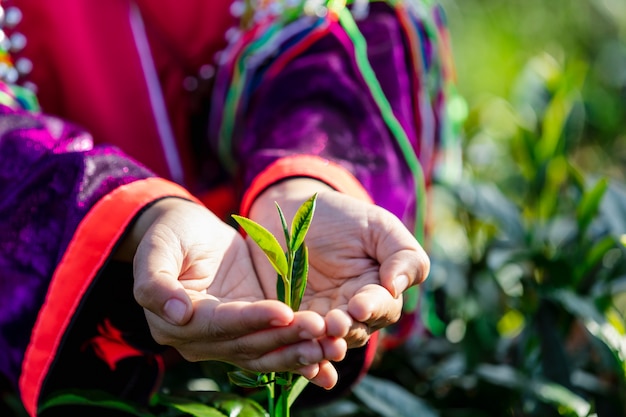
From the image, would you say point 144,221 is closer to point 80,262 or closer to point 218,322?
point 80,262

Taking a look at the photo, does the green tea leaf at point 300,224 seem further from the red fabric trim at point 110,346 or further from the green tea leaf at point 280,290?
the red fabric trim at point 110,346

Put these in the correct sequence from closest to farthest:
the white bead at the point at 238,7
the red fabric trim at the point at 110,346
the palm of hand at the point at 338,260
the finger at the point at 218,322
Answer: the finger at the point at 218,322, the palm of hand at the point at 338,260, the red fabric trim at the point at 110,346, the white bead at the point at 238,7

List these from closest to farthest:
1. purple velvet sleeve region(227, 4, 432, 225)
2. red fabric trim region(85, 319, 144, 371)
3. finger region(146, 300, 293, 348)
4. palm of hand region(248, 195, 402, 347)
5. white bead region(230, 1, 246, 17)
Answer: finger region(146, 300, 293, 348)
palm of hand region(248, 195, 402, 347)
red fabric trim region(85, 319, 144, 371)
purple velvet sleeve region(227, 4, 432, 225)
white bead region(230, 1, 246, 17)

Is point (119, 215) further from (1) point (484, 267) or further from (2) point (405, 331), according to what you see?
(1) point (484, 267)

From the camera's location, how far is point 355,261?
0.71 meters

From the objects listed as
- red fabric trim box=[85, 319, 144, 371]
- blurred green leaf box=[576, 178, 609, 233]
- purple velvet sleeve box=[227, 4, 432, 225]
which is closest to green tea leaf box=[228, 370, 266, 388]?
red fabric trim box=[85, 319, 144, 371]

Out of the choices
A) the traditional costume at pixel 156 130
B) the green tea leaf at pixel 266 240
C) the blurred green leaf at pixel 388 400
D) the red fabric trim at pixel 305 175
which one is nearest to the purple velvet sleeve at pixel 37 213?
the traditional costume at pixel 156 130

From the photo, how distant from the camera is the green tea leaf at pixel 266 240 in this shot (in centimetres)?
59

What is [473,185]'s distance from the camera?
1.21m

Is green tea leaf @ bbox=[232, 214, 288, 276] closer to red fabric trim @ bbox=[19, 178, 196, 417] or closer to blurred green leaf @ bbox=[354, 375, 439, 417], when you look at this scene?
Result: red fabric trim @ bbox=[19, 178, 196, 417]

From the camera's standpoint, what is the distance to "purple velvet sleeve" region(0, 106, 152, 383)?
0.77 m

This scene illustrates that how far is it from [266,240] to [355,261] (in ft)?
0.44

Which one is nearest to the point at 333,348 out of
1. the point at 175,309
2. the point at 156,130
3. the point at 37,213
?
the point at 175,309

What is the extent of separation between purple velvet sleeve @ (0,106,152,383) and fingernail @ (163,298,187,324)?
0.20 metres
